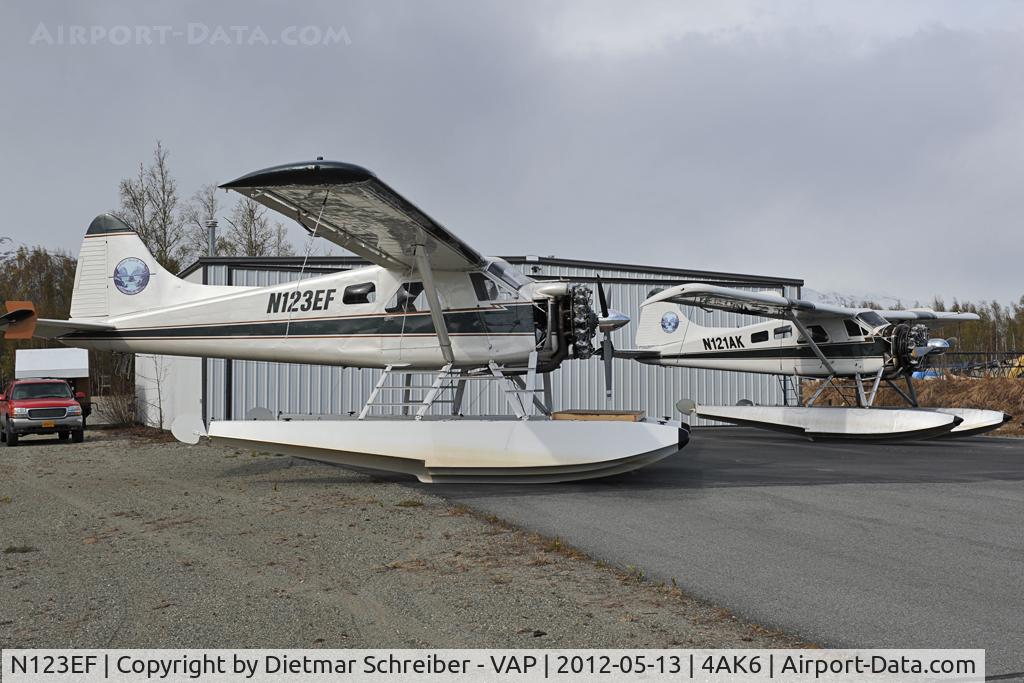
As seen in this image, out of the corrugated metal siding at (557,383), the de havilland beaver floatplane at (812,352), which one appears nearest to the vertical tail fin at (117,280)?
the corrugated metal siding at (557,383)

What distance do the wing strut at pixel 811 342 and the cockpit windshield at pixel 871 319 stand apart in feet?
3.89

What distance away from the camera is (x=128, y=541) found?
231 inches

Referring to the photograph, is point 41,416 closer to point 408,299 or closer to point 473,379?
point 408,299

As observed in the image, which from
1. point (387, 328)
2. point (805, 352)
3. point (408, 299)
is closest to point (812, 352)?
point (805, 352)

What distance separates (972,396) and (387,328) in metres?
21.0

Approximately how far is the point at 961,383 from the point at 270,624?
2669 cm

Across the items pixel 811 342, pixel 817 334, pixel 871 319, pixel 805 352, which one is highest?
pixel 871 319

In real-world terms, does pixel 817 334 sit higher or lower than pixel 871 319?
lower

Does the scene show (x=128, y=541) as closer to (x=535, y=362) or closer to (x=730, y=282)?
(x=535, y=362)

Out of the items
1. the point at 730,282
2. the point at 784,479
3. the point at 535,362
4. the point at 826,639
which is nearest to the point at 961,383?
the point at 730,282

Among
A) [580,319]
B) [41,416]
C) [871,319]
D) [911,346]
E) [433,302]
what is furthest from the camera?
[871,319]

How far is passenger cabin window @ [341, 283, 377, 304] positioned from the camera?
10.5 meters

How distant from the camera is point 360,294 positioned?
10.6 metres

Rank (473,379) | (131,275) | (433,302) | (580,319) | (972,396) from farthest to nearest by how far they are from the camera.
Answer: (972,396), (131,275), (580,319), (473,379), (433,302)
